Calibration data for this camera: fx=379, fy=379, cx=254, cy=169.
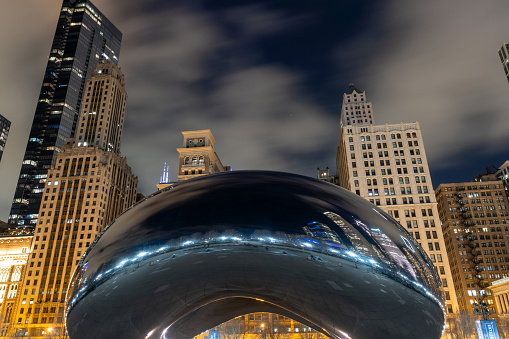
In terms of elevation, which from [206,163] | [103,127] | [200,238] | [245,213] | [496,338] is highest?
[103,127]

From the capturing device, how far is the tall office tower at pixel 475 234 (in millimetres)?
128250

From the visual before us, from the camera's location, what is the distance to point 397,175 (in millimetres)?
93375

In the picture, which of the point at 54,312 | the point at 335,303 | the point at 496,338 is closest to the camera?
the point at 335,303

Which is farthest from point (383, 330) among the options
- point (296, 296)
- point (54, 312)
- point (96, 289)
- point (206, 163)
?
point (54, 312)

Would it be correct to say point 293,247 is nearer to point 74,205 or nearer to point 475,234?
point 74,205

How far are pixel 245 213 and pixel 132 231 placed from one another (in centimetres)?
103

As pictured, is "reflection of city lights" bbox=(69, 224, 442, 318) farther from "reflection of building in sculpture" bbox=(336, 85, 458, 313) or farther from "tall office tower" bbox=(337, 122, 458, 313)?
"tall office tower" bbox=(337, 122, 458, 313)

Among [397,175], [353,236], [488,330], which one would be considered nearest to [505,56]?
[397,175]

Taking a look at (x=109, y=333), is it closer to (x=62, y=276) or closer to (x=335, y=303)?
(x=335, y=303)

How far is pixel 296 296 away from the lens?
3051 millimetres

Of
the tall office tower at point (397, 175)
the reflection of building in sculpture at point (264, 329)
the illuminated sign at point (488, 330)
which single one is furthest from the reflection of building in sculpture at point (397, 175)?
the illuminated sign at point (488, 330)

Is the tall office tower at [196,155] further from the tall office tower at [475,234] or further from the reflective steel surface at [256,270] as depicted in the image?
the reflective steel surface at [256,270]

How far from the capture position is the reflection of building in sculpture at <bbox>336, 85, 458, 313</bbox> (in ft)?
288

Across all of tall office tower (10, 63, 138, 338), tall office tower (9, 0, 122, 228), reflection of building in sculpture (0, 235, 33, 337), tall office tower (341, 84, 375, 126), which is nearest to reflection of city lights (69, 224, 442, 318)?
tall office tower (10, 63, 138, 338)
